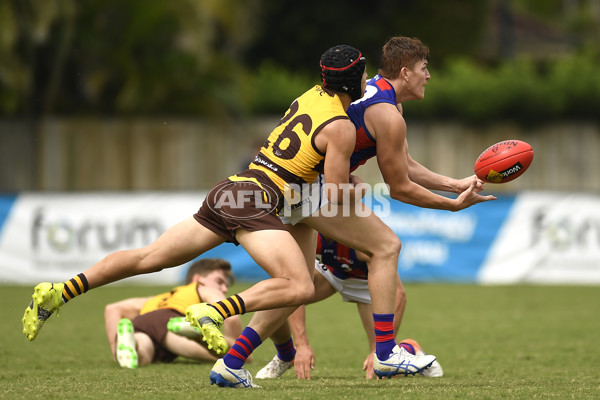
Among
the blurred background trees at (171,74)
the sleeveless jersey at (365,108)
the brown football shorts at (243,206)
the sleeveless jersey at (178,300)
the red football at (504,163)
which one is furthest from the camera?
the blurred background trees at (171,74)

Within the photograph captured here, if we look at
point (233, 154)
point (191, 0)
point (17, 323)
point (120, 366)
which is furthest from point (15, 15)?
point (120, 366)

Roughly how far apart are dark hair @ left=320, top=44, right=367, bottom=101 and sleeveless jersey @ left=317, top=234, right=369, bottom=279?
1.43 metres

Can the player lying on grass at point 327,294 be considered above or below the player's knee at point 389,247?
below

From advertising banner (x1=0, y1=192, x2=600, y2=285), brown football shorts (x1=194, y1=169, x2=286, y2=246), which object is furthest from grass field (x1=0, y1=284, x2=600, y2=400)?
brown football shorts (x1=194, y1=169, x2=286, y2=246)

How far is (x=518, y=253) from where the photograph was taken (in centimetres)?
1385

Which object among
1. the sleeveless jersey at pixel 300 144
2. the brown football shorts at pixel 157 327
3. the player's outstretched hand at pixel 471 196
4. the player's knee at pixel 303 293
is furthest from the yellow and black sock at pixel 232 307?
the brown football shorts at pixel 157 327

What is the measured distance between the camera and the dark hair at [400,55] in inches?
230

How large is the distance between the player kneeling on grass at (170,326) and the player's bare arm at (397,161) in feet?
6.33

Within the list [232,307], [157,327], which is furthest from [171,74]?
[232,307]

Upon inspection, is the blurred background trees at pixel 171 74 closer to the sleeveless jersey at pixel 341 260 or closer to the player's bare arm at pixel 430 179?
the sleeveless jersey at pixel 341 260

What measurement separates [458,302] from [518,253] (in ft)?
8.57

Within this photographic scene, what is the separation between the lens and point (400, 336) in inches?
336

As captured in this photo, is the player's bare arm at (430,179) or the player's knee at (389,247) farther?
the player's bare arm at (430,179)

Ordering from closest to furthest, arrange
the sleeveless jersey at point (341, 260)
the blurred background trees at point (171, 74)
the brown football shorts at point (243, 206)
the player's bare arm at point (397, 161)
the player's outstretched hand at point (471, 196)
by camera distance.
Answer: the brown football shorts at point (243, 206) < the player's bare arm at point (397, 161) < the player's outstretched hand at point (471, 196) < the sleeveless jersey at point (341, 260) < the blurred background trees at point (171, 74)
